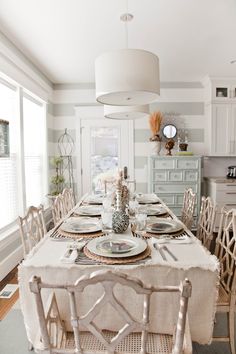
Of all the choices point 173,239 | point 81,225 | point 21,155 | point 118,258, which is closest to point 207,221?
point 173,239

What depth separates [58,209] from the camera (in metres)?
2.85

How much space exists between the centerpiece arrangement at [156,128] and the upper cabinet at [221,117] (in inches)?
35.2

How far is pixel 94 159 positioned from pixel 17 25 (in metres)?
2.78

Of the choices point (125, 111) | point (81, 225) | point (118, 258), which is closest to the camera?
point (118, 258)

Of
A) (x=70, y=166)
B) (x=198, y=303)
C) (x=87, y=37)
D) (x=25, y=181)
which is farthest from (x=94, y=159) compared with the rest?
(x=198, y=303)

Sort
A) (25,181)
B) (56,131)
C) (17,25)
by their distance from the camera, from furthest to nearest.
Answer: (56,131), (25,181), (17,25)

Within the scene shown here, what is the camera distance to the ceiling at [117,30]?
2562 mm

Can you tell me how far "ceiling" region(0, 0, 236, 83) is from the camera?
2562 millimetres

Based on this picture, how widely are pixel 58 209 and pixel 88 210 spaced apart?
1.15ft

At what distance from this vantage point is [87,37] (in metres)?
3.22

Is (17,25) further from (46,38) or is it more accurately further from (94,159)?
(94,159)

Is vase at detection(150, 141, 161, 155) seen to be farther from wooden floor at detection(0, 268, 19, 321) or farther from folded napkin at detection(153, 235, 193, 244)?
folded napkin at detection(153, 235, 193, 244)

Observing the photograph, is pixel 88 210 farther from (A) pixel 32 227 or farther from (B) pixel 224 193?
(B) pixel 224 193

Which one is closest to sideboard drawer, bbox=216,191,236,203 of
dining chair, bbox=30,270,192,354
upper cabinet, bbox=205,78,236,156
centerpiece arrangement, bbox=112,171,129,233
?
upper cabinet, bbox=205,78,236,156
